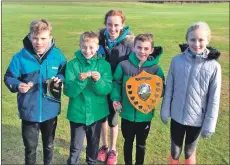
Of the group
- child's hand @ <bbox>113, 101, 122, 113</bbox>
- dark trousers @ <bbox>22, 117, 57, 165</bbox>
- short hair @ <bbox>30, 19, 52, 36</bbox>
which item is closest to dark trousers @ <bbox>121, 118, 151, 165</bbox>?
child's hand @ <bbox>113, 101, 122, 113</bbox>

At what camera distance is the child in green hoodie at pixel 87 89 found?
353 cm

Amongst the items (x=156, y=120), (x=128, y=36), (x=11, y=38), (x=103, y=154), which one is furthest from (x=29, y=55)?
(x=11, y=38)

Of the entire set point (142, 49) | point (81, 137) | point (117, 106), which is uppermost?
point (142, 49)

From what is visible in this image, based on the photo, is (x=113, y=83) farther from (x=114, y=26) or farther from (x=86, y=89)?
(x=114, y=26)

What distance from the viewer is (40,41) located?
3.48 metres

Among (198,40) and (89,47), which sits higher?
(198,40)

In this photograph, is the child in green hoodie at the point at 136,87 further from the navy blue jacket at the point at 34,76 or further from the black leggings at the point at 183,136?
the navy blue jacket at the point at 34,76

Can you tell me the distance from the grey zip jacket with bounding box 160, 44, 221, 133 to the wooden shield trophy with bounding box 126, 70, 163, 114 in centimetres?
17

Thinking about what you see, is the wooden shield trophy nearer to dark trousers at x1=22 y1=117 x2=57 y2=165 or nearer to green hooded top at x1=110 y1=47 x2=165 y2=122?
green hooded top at x1=110 y1=47 x2=165 y2=122

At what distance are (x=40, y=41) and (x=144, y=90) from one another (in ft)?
3.98

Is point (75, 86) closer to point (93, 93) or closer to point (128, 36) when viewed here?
point (93, 93)

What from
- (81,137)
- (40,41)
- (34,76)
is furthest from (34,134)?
(40,41)

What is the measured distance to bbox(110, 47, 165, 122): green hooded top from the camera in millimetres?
3699

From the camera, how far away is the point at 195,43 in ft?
11.0
